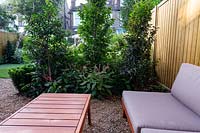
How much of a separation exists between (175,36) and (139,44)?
68 centimetres

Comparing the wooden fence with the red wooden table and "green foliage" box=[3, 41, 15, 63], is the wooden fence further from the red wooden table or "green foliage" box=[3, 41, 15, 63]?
the red wooden table

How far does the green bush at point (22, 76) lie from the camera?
3928 mm

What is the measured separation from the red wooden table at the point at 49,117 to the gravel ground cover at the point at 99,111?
500 millimetres

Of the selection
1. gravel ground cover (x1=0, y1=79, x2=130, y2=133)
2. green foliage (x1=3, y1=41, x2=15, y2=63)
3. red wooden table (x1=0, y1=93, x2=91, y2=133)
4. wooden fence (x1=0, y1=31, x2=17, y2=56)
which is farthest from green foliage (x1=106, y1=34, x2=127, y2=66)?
wooden fence (x1=0, y1=31, x2=17, y2=56)

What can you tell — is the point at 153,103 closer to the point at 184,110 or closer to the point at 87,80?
Result: the point at 184,110

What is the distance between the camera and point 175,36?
12.3 feet

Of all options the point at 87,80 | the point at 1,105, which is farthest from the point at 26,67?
the point at 87,80

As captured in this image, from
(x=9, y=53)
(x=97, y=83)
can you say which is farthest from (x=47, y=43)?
(x=9, y=53)

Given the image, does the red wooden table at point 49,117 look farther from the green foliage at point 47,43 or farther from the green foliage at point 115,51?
the green foliage at point 115,51

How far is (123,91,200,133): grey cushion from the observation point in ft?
5.22

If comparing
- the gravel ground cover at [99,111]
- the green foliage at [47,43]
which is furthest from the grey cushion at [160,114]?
the green foliage at [47,43]

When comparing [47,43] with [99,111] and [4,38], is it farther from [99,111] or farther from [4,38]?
[4,38]

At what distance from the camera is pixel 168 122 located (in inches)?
63.9

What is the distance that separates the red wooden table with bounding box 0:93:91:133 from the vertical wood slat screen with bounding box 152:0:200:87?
1.83 m
